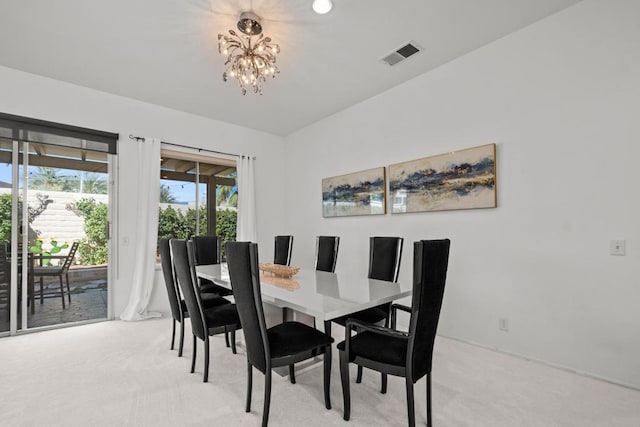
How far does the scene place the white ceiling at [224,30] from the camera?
2.46 metres

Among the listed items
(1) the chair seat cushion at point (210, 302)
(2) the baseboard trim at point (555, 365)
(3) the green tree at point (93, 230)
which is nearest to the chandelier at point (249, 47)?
(1) the chair seat cushion at point (210, 302)

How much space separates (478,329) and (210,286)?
295 centimetres

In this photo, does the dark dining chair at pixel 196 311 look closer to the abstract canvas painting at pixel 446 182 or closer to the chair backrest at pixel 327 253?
the chair backrest at pixel 327 253

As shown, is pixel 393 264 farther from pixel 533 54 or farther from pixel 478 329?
pixel 533 54

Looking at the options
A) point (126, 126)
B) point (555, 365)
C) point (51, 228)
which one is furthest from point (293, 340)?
point (126, 126)

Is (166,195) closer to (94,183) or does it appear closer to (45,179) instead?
(94,183)

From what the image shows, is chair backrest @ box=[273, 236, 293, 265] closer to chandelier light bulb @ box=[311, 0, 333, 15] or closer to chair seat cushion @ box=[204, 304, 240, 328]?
chair seat cushion @ box=[204, 304, 240, 328]

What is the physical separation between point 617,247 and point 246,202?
14.6 feet

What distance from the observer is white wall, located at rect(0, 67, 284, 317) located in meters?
3.49

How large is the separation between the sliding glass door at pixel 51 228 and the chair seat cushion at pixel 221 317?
2336mm

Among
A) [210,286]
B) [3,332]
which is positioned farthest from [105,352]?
[3,332]

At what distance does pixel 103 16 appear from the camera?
2.54 meters

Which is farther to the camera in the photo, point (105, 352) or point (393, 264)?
point (105, 352)

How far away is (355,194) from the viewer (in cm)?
429
